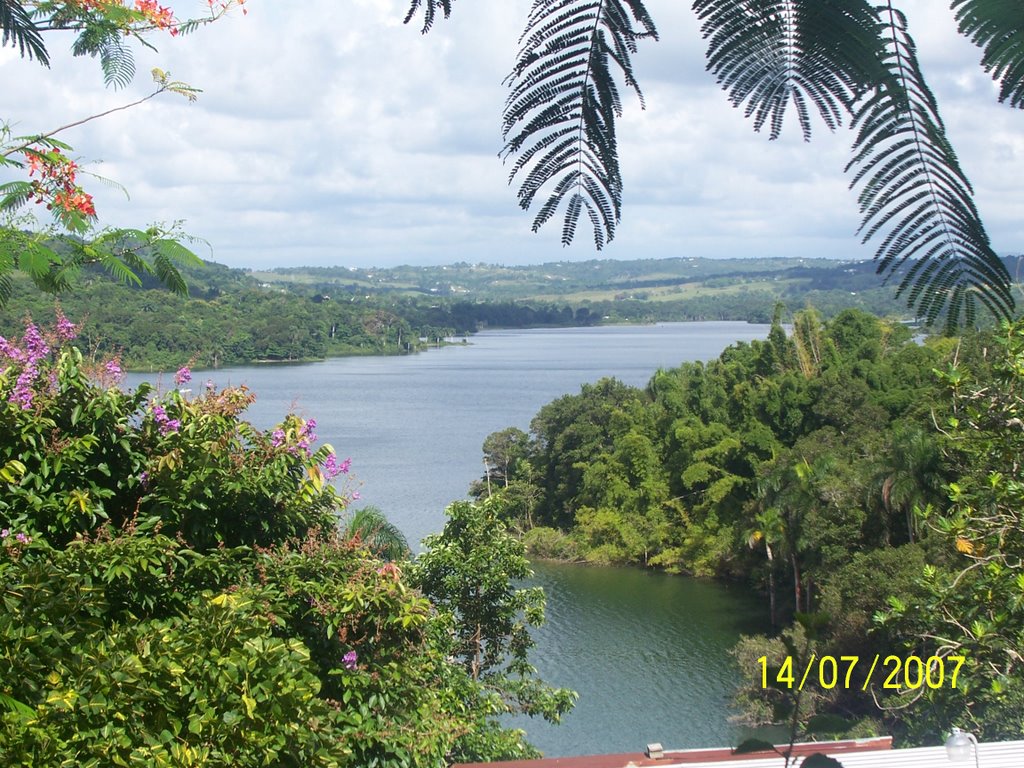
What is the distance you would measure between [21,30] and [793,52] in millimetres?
1662

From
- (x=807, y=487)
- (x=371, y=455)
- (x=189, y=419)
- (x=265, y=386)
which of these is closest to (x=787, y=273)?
(x=189, y=419)

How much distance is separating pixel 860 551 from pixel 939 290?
16.0 metres

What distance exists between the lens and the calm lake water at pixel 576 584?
1310 cm

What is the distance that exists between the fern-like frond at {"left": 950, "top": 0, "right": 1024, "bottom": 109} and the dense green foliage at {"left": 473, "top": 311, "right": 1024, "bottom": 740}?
587 cm

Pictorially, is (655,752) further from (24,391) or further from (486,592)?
(24,391)

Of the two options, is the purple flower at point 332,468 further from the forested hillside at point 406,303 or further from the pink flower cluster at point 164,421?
the forested hillside at point 406,303

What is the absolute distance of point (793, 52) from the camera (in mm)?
658

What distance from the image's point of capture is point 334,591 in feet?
11.6

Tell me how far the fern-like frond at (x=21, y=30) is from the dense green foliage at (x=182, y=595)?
4.14 feet

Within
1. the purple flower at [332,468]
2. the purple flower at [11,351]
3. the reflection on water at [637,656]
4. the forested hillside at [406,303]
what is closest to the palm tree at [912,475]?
the reflection on water at [637,656]

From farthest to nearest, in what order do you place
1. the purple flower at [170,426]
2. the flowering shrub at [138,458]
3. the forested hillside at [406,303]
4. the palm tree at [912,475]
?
1. the palm tree at [912,475]
2. the purple flower at [170,426]
3. the flowering shrub at [138,458]
4. the forested hillside at [406,303]

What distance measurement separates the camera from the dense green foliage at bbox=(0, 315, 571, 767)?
242 centimetres

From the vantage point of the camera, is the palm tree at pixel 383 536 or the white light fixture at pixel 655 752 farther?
the palm tree at pixel 383 536

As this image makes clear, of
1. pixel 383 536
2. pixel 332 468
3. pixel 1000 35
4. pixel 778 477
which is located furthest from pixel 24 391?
pixel 778 477
